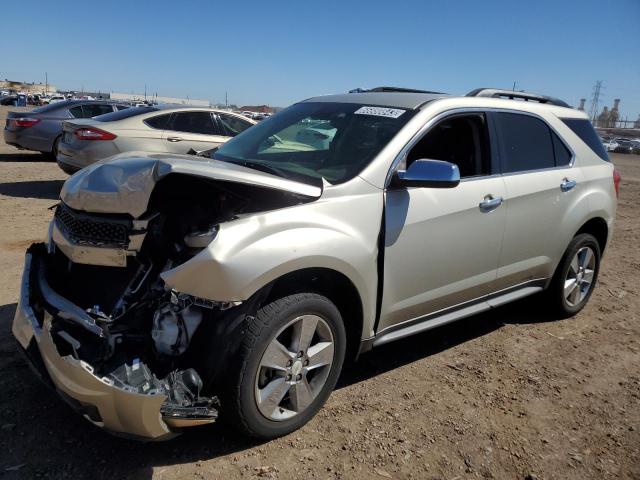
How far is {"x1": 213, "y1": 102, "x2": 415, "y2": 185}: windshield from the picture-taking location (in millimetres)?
3365

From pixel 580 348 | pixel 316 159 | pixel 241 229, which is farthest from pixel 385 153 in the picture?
pixel 580 348

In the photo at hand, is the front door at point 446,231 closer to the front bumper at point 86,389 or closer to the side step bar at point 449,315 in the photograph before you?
the side step bar at point 449,315

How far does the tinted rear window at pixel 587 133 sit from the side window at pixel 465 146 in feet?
4.10

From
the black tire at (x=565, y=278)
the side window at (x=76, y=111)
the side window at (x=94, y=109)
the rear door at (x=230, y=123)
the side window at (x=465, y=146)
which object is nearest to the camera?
the side window at (x=465, y=146)

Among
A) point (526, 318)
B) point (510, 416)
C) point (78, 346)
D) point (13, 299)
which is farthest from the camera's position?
point (526, 318)

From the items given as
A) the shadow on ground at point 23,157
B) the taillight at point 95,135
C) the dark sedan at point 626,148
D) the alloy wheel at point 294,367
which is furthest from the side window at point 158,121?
the dark sedan at point 626,148

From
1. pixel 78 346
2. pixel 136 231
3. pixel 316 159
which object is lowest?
pixel 78 346

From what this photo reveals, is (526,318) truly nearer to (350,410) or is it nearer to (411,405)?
(411,405)

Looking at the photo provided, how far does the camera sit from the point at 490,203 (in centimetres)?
381

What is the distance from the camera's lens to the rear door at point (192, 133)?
28.6 ft

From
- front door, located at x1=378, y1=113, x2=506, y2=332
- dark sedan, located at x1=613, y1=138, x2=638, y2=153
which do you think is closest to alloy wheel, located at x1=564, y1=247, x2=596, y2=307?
front door, located at x1=378, y1=113, x2=506, y2=332

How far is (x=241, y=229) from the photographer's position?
102 inches

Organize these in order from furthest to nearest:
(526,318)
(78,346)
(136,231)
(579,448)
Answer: (526,318) < (579,448) < (136,231) < (78,346)

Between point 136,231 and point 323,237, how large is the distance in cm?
95
